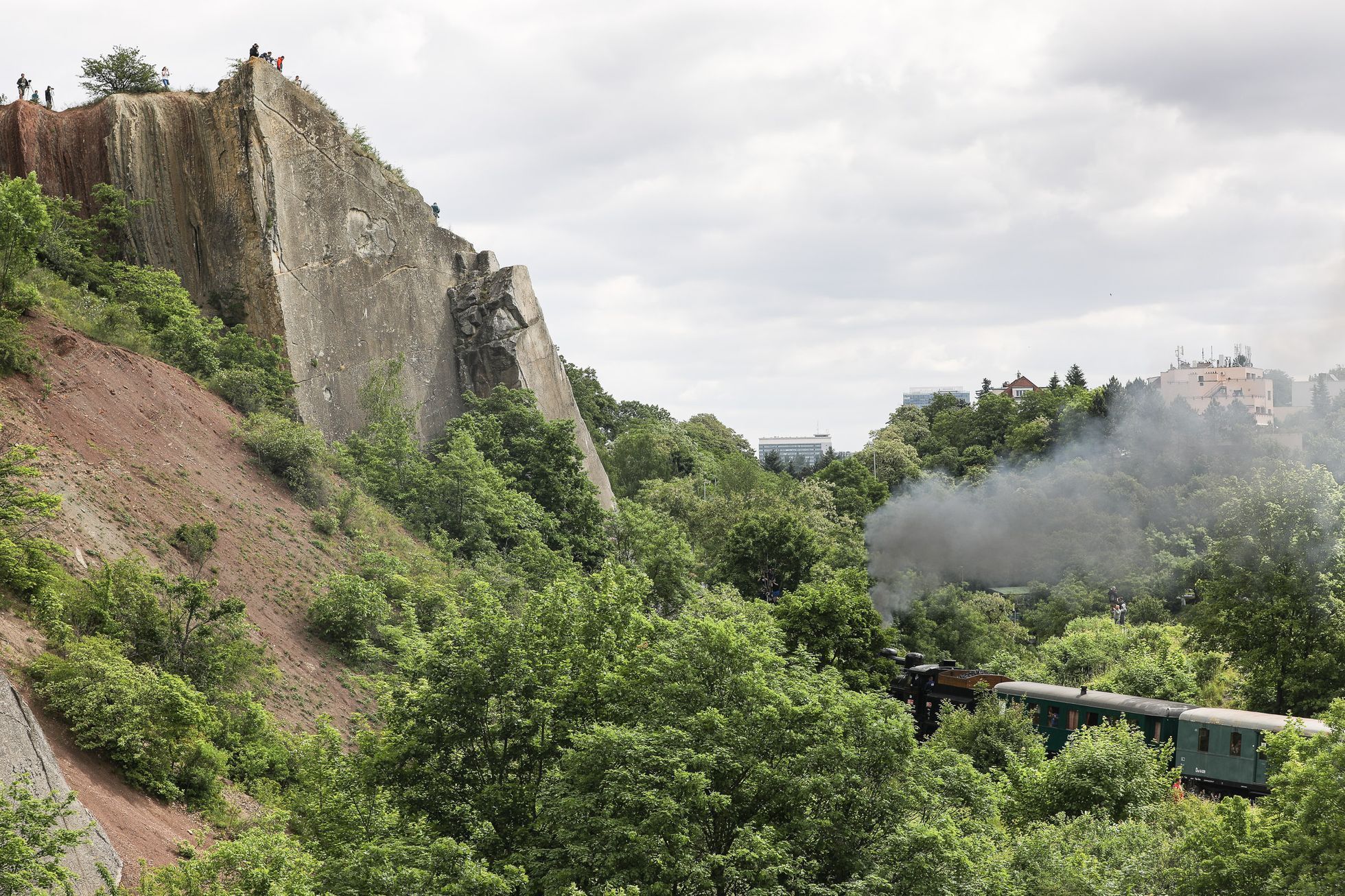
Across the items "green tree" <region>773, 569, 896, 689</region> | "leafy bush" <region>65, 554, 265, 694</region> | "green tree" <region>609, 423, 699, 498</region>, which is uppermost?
"green tree" <region>609, 423, 699, 498</region>

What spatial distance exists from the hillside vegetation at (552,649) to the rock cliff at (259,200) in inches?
66.8

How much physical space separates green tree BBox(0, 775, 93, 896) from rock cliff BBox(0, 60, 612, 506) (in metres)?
30.3

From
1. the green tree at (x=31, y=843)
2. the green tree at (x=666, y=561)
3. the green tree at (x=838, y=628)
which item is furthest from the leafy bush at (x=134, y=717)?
the green tree at (x=666, y=561)

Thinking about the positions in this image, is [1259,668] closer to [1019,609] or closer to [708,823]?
[708,823]

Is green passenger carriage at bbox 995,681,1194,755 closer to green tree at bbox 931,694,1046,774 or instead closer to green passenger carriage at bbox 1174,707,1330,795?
green passenger carriage at bbox 1174,707,1330,795

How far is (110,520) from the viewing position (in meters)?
26.2

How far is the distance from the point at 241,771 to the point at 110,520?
8465mm

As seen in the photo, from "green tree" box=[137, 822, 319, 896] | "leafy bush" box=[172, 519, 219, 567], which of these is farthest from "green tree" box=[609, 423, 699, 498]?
"green tree" box=[137, 822, 319, 896]

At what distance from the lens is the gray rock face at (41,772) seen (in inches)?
570

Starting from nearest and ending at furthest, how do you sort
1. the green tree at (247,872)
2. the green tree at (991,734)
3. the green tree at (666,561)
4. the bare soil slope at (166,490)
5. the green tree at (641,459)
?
1. the green tree at (247,872)
2. the bare soil slope at (166,490)
3. the green tree at (991,734)
4. the green tree at (666,561)
5. the green tree at (641,459)

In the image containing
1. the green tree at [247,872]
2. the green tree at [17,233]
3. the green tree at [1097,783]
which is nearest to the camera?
the green tree at [247,872]

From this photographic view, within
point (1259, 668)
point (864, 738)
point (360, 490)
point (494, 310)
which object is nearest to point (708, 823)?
point (864, 738)

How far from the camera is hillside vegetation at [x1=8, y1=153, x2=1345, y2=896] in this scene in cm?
1499

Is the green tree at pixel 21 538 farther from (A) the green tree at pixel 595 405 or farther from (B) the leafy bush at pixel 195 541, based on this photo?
(A) the green tree at pixel 595 405
